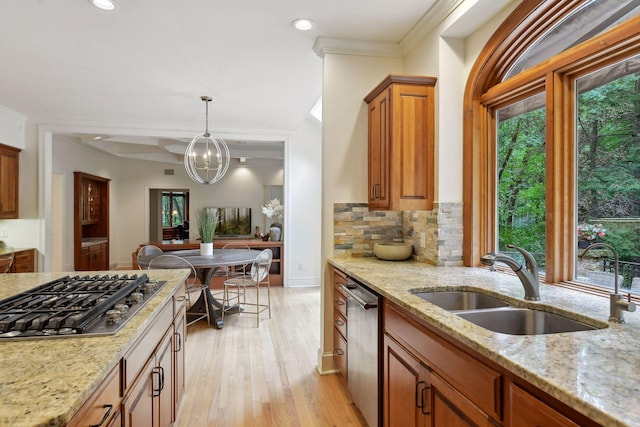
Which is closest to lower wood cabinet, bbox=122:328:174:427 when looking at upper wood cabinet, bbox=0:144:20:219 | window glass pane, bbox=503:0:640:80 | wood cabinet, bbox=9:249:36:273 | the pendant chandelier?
window glass pane, bbox=503:0:640:80

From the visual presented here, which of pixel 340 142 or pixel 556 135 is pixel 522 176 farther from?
pixel 340 142

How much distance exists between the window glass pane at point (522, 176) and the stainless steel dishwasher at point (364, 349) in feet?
3.39

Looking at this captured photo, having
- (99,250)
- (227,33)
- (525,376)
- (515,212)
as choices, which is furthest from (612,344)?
(99,250)

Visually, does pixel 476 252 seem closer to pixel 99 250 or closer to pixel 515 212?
pixel 515 212

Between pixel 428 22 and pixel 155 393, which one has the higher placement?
pixel 428 22

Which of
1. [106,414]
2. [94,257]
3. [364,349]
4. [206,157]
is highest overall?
[206,157]


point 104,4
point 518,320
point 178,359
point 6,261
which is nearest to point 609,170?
point 518,320

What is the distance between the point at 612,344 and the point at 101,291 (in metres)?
1.94

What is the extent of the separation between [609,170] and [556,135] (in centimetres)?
31

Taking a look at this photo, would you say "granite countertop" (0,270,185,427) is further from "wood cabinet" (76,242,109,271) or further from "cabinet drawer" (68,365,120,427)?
"wood cabinet" (76,242,109,271)

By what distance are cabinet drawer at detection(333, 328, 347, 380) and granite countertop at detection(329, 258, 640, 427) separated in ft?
2.88

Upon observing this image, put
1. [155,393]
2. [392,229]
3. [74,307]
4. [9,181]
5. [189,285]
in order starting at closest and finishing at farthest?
[74,307], [155,393], [392,229], [189,285], [9,181]

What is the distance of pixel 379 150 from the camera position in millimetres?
2693

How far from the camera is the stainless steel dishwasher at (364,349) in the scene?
6.17 feet
